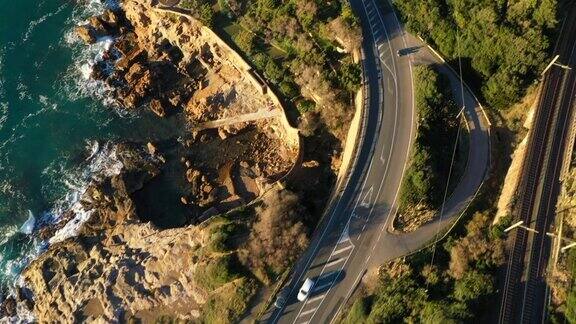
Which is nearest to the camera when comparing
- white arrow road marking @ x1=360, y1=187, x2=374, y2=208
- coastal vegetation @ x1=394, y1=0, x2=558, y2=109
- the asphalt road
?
the asphalt road

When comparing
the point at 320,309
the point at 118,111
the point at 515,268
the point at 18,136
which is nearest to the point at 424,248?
the point at 515,268

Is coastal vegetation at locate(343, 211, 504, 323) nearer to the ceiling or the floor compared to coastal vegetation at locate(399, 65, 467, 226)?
nearer to the floor

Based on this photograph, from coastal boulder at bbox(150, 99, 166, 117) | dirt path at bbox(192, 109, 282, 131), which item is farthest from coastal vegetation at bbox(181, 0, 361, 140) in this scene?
coastal boulder at bbox(150, 99, 166, 117)

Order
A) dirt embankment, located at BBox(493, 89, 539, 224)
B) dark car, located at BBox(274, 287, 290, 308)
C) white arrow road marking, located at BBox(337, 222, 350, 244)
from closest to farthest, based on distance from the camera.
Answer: dirt embankment, located at BBox(493, 89, 539, 224)
dark car, located at BBox(274, 287, 290, 308)
white arrow road marking, located at BBox(337, 222, 350, 244)

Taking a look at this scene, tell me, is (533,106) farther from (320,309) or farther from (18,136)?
(18,136)

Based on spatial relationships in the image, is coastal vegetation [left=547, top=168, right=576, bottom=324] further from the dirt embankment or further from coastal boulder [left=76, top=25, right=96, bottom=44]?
coastal boulder [left=76, top=25, right=96, bottom=44]

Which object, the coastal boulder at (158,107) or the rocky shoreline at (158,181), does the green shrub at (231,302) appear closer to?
the rocky shoreline at (158,181)

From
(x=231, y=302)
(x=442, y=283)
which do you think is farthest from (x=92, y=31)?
(x=442, y=283)

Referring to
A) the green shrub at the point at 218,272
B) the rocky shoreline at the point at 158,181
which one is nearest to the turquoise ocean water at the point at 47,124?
the rocky shoreline at the point at 158,181

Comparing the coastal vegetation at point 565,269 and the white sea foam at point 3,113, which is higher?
the white sea foam at point 3,113
